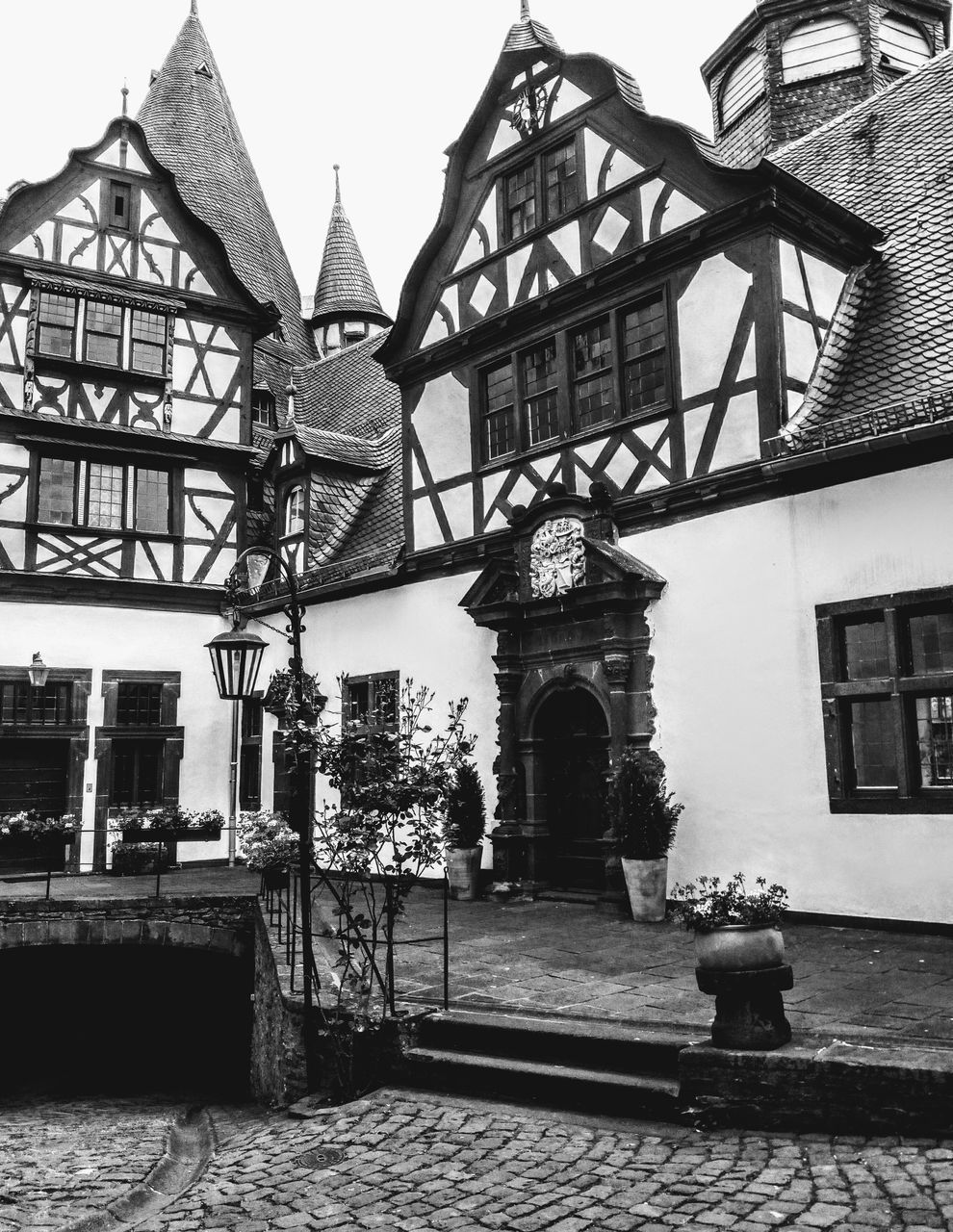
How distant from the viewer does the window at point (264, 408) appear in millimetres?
22656

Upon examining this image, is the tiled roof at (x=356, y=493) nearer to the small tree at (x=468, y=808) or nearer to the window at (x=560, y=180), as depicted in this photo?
the small tree at (x=468, y=808)

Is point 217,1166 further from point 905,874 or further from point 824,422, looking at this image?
point 824,422

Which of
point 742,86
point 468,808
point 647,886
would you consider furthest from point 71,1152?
point 742,86

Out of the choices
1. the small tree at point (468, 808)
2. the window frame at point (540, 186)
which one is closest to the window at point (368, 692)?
the small tree at point (468, 808)

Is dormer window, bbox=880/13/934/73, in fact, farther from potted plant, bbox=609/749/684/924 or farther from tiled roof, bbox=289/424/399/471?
potted plant, bbox=609/749/684/924

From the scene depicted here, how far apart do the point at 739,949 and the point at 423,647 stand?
30.6 ft

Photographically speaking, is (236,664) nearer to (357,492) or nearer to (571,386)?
(571,386)

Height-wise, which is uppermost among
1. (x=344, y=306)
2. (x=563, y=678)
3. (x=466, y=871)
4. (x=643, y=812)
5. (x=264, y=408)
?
(x=344, y=306)

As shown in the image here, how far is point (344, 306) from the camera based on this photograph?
30.6 m

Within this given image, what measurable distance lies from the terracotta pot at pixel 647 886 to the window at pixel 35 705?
10.7m

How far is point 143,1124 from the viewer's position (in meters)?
8.93

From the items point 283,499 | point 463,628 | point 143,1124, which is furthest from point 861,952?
point 283,499

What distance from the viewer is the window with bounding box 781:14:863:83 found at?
18578mm

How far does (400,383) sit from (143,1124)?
9911mm
